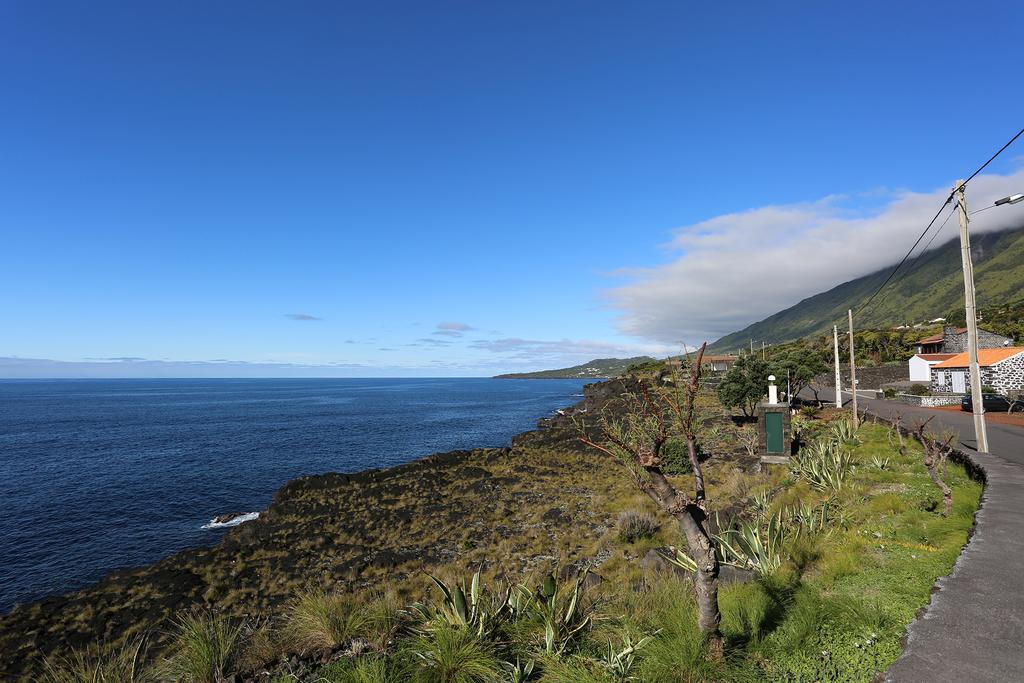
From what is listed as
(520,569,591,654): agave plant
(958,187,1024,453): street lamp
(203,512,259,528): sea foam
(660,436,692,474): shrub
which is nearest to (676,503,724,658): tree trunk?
(520,569,591,654): agave plant

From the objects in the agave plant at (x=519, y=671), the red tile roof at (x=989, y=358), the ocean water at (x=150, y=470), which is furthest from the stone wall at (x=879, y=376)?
the agave plant at (x=519, y=671)

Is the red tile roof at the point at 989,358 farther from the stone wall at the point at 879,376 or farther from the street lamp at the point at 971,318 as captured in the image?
the street lamp at the point at 971,318

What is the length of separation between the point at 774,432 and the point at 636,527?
25.5 ft

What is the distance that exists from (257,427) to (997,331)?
107722 millimetres

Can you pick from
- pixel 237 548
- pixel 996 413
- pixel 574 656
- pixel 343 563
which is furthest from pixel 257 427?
pixel 996 413

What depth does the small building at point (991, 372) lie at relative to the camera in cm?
3862

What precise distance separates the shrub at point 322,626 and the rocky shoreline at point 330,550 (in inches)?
265

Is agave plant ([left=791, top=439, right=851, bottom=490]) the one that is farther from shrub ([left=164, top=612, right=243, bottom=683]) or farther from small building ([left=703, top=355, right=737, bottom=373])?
shrub ([left=164, top=612, right=243, bottom=683])

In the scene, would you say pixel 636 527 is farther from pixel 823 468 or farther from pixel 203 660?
pixel 203 660

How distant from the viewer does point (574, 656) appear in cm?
565

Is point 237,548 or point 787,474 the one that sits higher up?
point 787,474

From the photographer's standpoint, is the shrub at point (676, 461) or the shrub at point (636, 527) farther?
the shrub at point (676, 461)

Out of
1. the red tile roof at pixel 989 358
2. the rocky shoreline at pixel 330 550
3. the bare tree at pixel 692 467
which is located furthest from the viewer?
the red tile roof at pixel 989 358

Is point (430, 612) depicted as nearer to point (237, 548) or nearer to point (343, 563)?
point (343, 563)
